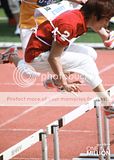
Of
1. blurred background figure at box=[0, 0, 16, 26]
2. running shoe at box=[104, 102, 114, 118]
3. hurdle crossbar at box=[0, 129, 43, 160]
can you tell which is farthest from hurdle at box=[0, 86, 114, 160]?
blurred background figure at box=[0, 0, 16, 26]

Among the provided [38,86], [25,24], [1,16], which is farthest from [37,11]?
[1,16]

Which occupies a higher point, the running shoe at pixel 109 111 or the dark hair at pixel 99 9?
the dark hair at pixel 99 9

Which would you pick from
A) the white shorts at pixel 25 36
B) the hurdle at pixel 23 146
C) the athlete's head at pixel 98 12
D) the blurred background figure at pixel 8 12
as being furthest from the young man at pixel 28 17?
the blurred background figure at pixel 8 12

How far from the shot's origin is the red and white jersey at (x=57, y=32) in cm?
709

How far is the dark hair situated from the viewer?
7.20 m

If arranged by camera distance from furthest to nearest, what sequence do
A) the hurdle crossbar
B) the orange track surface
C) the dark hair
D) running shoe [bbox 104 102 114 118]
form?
the orange track surface
running shoe [bbox 104 102 114 118]
the dark hair
the hurdle crossbar

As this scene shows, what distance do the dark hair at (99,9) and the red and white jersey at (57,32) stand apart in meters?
0.08

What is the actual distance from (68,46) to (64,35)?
0.36 metres

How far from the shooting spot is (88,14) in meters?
7.27

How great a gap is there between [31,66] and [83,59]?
24.1 inches

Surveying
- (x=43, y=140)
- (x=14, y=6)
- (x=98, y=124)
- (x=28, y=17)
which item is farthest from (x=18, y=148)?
(x=14, y=6)

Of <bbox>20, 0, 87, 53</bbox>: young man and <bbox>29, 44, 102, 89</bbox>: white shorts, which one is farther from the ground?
<bbox>20, 0, 87, 53</bbox>: young man

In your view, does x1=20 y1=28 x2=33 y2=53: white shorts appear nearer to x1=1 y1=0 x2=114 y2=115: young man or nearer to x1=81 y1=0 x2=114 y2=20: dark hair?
x1=1 y1=0 x2=114 y2=115: young man

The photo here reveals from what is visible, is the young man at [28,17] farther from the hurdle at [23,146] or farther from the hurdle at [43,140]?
the hurdle at [23,146]
